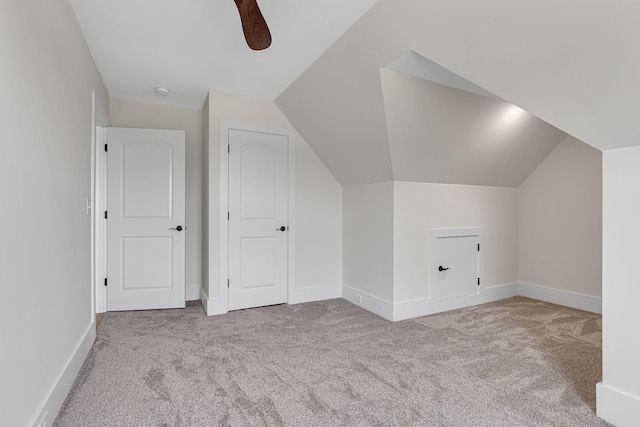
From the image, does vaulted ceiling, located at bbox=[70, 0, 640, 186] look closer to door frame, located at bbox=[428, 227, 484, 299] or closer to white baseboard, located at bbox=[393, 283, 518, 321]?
door frame, located at bbox=[428, 227, 484, 299]

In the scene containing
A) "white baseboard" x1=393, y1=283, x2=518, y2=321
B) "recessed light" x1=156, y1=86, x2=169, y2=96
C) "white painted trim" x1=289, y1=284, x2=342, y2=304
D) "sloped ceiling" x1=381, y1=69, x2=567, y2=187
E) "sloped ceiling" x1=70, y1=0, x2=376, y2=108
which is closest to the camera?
"sloped ceiling" x1=70, y1=0, x2=376, y2=108

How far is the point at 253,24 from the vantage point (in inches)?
62.7

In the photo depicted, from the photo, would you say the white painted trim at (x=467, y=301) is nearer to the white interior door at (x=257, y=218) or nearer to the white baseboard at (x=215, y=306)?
the white interior door at (x=257, y=218)

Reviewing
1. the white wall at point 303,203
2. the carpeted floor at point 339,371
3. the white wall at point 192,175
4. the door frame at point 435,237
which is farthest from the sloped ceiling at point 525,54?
the white wall at point 192,175

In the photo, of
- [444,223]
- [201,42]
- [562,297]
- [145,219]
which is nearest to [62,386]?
[145,219]

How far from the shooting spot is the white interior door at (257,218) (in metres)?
3.46

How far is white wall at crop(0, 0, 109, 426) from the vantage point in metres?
1.22

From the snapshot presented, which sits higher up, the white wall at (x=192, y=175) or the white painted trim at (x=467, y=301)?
the white wall at (x=192, y=175)

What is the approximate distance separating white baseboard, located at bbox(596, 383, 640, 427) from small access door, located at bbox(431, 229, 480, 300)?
5.67ft

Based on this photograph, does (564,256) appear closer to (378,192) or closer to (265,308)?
(378,192)

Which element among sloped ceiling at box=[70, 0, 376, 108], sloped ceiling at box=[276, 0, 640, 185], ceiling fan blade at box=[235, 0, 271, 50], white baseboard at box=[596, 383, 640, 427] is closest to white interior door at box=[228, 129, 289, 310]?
sloped ceiling at box=[70, 0, 376, 108]

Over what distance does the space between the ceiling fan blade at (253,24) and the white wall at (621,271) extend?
1.79 m

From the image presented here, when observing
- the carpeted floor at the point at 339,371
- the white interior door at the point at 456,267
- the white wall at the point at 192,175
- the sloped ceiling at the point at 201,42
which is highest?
the sloped ceiling at the point at 201,42

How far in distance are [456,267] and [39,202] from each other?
3428mm
